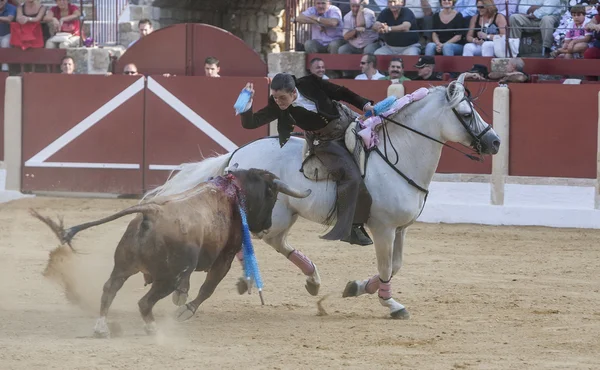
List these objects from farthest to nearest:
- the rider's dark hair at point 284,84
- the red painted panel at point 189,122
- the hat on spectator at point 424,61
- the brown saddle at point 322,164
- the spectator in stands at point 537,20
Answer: the red painted panel at point 189,122, the spectator in stands at point 537,20, the hat on spectator at point 424,61, the brown saddle at point 322,164, the rider's dark hair at point 284,84

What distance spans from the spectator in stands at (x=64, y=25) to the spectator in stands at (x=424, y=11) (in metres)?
4.55

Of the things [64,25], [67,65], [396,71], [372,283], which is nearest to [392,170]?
[372,283]

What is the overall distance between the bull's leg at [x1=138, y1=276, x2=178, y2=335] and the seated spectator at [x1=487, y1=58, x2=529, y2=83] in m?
7.13

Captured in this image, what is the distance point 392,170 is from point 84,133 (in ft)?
22.4

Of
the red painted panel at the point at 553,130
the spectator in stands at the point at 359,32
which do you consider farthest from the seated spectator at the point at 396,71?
the red painted panel at the point at 553,130

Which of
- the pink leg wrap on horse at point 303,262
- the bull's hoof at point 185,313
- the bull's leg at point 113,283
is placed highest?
the bull's leg at point 113,283

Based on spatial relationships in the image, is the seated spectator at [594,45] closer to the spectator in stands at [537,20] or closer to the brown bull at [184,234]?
the spectator in stands at [537,20]

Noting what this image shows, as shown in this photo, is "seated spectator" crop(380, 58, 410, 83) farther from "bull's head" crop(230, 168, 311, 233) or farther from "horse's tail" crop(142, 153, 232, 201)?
"bull's head" crop(230, 168, 311, 233)

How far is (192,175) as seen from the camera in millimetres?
7453

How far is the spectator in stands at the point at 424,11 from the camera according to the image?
13406 mm

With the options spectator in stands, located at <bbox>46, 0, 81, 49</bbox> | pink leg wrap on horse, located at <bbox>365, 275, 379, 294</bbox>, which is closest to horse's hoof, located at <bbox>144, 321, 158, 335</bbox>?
pink leg wrap on horse, located at <bbox>365, 275, 379, 294</bbox>

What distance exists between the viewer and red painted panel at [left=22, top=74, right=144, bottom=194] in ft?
43.2

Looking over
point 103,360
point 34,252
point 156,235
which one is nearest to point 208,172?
point 156,235

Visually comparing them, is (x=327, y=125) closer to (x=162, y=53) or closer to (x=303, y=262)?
(x=303, y=262)
